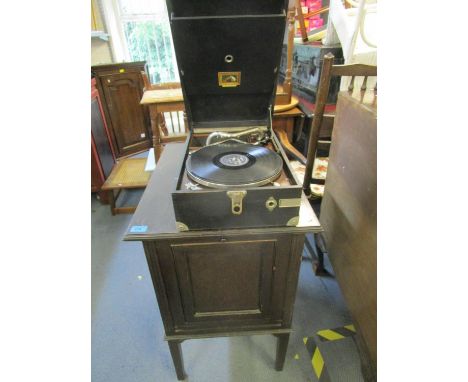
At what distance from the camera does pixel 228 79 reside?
1048 millimetres

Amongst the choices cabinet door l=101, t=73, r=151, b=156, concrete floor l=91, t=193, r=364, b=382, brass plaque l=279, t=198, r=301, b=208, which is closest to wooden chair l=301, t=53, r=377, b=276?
concrete floor l=91, t=193, r=364, b=382

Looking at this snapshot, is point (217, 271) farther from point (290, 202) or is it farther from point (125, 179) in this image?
point (125, 179)

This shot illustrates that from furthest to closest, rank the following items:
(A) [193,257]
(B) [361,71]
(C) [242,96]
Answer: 1. (C) [242,96]
2. (B) [361,71]
3. (A) [193,257]

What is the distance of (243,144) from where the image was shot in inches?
41.3

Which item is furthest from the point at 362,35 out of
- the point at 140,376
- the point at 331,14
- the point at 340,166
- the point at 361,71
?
the point at 140,376

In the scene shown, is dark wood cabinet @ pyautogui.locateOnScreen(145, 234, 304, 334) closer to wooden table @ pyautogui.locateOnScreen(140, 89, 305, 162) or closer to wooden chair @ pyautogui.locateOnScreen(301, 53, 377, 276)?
wooden chair @ pyautogui.locateOnScreen(301, 53, 377, 276)

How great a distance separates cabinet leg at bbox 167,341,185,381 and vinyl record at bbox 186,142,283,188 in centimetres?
68

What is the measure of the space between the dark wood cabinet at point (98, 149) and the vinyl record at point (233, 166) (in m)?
1.66

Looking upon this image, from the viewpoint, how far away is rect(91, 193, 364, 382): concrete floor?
3.87 feet

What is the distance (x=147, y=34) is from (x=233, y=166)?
3.15 m

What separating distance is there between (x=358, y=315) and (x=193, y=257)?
73 centimetres

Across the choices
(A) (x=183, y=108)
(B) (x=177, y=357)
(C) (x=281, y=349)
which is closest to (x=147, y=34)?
(A) (x=183, y=108)

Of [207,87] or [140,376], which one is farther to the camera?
[140,376]
